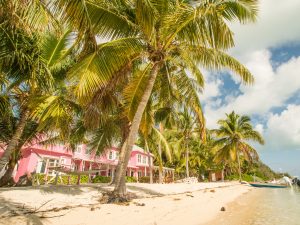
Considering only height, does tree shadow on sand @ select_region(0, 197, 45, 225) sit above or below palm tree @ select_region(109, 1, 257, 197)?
below

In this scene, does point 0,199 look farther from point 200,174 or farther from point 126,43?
point 200,174

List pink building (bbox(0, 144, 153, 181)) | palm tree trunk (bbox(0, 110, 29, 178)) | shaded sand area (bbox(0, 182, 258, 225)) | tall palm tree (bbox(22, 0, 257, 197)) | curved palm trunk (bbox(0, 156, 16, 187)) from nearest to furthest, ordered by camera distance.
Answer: shaded sand area (bbox(0, 182, 258, 225)) → tall palm tree (bbox(22, 0, 257, 197)) → palm tree trunk (bbox(0, 110, 29, 178)) → curved palm trunk (bbox(0, 156, 16, 187)) → pink building (bbox(0, 144, 153, 181))

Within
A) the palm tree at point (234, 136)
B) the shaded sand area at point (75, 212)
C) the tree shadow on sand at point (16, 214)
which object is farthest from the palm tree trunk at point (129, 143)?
the palm tree at point (234, 136)

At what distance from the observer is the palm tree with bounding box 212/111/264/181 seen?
30.3 metres

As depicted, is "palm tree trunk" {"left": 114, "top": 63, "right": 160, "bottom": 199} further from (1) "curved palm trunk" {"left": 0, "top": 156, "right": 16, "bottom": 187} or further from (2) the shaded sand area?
(1) "curved palm trunk" {"left": 0, "top": 156, "right": 16, "bottom": 187}

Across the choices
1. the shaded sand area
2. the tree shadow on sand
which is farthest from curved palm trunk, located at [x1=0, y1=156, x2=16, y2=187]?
the tree shadow on sand

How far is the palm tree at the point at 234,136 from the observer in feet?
99.3

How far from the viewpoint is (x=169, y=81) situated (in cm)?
976

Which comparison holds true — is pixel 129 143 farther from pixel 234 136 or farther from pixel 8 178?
pixel 234 136

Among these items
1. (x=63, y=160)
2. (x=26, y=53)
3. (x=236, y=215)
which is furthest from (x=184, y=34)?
(x=63, y=160)

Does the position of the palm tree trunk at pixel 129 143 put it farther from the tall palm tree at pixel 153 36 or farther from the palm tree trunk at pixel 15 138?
the palm tree trunk at pixel 15 138

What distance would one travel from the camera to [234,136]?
31094mm

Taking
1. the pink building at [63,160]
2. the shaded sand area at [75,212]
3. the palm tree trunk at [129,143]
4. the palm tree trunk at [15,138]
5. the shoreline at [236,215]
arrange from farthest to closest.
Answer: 1. the pink building at [63,160]
2. the palm tree trunk at [129,143]
3. the palm tree trunk at [15,138]
4. the shoreline at [236,215]
5. the shaded sand area at [75,212]

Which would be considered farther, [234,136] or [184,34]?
[234,136]
